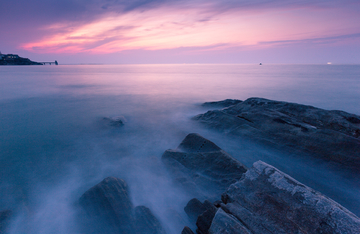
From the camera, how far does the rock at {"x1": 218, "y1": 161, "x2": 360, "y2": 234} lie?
2258mm

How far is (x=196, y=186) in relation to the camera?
486 centimetres

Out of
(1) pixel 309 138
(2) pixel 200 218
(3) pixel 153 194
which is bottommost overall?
(3) pixel 153 194

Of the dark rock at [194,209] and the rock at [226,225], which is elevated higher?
the rock at [226,225]

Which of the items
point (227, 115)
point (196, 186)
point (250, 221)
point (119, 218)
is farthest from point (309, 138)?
point (119, 218)

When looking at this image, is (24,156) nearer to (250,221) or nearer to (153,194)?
(153,194)

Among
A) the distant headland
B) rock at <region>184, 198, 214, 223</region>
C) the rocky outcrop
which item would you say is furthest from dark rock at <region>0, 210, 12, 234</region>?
the distant headland

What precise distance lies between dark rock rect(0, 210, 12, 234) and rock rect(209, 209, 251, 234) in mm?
4642

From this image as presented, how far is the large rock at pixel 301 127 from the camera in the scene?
5402mm

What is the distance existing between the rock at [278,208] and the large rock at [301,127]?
398cm

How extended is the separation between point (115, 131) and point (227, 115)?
20.2ft

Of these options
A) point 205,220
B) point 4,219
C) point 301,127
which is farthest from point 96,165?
point 301,127

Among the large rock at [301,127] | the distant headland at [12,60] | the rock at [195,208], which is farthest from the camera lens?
the distant headland at [12,60]

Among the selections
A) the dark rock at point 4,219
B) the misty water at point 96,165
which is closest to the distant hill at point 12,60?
the misty water at point 96,165

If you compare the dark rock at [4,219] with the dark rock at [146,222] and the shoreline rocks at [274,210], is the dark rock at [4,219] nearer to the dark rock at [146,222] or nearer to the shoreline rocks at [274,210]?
the dark rock at [146,222]
